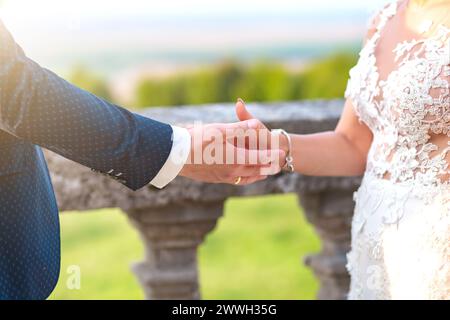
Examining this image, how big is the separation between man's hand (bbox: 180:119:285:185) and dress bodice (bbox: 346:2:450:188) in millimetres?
303

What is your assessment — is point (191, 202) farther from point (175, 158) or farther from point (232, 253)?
point (232, 253)

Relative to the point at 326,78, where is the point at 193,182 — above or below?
below

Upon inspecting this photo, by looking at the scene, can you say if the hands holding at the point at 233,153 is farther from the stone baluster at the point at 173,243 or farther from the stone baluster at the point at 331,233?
the stone baluster at the point at 331,233

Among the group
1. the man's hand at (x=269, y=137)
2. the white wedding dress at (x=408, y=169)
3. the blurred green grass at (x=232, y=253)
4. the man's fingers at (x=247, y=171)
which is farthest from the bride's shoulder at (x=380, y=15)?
the blurred green grass at (x=232, y=253)

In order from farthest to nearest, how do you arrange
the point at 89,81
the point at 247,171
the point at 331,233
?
the point at 89,81, the point at 331,233, the point at 247,171

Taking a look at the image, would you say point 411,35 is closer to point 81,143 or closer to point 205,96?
point 81,143

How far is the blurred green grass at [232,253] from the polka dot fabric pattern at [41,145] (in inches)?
202

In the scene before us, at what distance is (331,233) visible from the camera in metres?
3.12

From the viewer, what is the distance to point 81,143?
1800 millimetres

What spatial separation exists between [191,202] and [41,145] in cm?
106

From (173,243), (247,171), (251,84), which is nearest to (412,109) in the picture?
(247,171)

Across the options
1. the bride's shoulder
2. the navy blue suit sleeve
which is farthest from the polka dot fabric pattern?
the bride's shoulder

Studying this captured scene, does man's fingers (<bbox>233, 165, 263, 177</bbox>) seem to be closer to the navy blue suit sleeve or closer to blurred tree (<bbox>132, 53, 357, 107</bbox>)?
the navy blue suit sleeve

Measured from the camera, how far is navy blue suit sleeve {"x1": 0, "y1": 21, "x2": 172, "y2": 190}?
1.70 m
